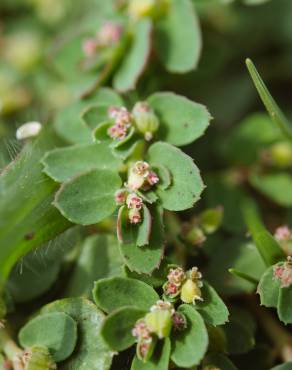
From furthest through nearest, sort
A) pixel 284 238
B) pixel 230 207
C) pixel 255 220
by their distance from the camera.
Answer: pixel 230 207 → pixel 255 220 → pixel 284 238

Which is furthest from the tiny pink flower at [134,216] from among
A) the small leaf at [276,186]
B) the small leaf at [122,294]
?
the small leaf at [276,186]

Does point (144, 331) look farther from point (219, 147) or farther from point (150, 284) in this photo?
point (219, 147)

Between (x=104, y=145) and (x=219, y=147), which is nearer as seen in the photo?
(x=104, y=145)

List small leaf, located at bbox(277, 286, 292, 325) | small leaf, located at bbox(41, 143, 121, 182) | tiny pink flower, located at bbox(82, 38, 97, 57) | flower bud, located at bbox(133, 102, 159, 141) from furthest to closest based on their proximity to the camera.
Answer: tiny pink flower, located at bbox(82, 38, 97, 57) → flower bud, located at bbox(133, 102, 159, 141) → small leaf, located at bbox(41, 143, 121, 182) → small leaf, located at bbox(277, 286, 292, 325)

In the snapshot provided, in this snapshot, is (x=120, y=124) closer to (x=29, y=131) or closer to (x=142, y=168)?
(x=142, y=168)

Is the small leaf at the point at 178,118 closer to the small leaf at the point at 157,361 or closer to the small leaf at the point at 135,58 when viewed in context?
the small leaf at the point at 135,58

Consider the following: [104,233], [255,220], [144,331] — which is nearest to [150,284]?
[144,331]

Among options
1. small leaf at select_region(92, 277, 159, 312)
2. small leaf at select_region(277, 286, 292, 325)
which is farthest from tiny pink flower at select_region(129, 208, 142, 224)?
small leaf at select_region(277, 286, 292, 325)

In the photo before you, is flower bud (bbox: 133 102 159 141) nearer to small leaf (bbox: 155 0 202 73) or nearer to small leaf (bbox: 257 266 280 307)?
small leaf (bbox: 155 0 202 73)
